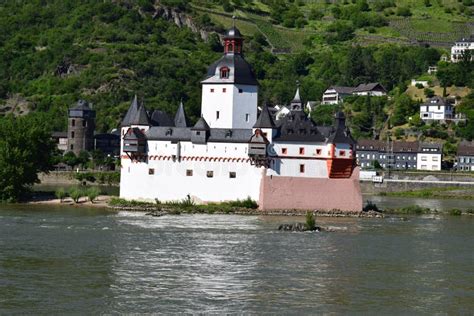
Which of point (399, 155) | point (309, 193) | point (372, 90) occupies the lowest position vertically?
point (309, 193)

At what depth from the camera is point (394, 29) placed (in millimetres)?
185125

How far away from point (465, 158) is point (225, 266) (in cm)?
8108

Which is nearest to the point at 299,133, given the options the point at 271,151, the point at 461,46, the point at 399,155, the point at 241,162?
the point at 271,151

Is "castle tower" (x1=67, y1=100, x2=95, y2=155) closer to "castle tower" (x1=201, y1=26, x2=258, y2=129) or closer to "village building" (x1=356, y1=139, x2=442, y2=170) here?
"village building" (x1=356, y1=139, x2=442, y2=170)

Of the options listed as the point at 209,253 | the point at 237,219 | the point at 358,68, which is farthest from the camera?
the point at 358,68

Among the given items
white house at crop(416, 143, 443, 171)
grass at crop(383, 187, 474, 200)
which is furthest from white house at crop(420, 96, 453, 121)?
grass at crop(383, 187, 474, 200)

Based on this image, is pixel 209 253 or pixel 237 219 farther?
pixel 237 219

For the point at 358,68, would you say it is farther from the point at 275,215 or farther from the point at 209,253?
the point at 209,253

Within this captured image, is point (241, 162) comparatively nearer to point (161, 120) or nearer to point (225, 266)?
point (161, 120)

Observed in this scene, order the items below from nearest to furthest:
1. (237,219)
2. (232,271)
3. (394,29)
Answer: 1. (232,271)
2. (237,219)
3. (394,29)

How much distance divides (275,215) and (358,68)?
93764 mm

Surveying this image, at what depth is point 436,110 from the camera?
132875 mm

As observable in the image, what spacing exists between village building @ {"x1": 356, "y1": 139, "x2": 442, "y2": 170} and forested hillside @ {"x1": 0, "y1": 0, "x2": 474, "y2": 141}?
8.60 metres

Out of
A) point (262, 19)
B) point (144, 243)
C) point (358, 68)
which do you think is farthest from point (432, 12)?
point (144, 243)
